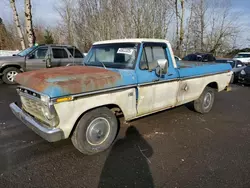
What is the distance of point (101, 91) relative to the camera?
121 inches

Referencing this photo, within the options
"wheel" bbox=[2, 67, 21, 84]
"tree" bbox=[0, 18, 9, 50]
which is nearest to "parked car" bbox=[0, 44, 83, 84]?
"wheel" bbox=[2, 67, 21, 84]

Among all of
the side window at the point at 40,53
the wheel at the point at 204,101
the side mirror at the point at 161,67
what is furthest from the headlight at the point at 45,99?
the side window at the point at 40,53

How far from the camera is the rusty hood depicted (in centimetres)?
266

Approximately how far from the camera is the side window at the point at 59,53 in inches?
370

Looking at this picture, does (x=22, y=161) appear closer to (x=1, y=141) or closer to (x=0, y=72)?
(x=1, y=141)

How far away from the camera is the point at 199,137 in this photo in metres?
4.05

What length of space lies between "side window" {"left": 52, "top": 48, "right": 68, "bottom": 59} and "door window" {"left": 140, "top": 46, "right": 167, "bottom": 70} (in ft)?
22.2

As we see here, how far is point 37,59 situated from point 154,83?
24.6ft

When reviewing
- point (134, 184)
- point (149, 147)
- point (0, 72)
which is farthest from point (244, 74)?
point (0, 72)

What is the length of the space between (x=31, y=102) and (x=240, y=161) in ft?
12.1

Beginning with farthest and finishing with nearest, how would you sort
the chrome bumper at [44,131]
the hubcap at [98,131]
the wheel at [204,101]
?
the wheel at [204,101] < the hubcap at [98,131] < the chrome bumper at [44,131]

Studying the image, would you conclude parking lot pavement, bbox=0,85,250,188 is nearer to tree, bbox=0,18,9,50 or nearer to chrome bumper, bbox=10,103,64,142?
chrome bumper, bbox=10,103,64,142

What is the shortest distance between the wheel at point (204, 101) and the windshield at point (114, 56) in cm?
273

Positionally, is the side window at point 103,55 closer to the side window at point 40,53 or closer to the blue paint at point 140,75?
the blue paint at point 140,75
